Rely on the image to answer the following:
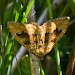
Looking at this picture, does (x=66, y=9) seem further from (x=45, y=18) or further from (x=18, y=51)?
(x=18, y=51)

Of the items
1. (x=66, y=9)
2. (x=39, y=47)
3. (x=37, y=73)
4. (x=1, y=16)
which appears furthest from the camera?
(x=66, y=9)

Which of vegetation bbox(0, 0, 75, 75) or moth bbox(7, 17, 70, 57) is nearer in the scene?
moth bbox(7, 17, 70, 57)

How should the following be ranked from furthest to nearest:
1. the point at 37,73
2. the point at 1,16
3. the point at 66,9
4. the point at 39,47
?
Result: the point at 66,9
the point at 1,16
the point at 37,73
the point at 39,47

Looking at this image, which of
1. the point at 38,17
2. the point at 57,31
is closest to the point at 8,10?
the point at 38,17

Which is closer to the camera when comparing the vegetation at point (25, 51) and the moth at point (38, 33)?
the moth at point (38, 33)
